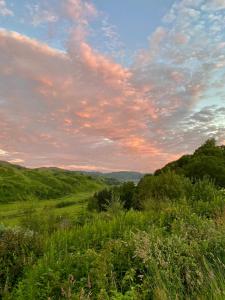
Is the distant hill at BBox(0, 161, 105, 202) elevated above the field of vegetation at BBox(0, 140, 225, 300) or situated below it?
above

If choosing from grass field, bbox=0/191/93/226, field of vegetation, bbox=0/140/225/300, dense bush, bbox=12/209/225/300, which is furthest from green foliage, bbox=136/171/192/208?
dense bush, bbox=12/209/225/300

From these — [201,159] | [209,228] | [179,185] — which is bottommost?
[209,228]

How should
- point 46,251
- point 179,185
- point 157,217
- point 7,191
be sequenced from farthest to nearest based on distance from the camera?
1. point 7,191
2. point 179,185
3. point 157,217
4. point 46,251

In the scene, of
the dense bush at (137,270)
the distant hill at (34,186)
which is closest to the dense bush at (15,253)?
the dense bush at (137,270)

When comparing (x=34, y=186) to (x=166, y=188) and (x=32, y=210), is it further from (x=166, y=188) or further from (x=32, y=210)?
(x=166, y=188)

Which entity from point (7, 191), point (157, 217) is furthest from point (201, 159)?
point (7, 191)

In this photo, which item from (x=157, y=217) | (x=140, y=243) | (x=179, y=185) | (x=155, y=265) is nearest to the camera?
(x=155, y=265)

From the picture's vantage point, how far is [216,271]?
21.3 ft

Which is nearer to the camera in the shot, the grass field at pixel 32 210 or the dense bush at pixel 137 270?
the dense bush at pixel 137 270

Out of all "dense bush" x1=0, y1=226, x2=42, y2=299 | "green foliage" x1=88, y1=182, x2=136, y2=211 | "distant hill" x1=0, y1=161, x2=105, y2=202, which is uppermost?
"distant hill" x1=0, y1=161, x2=105, y2=202

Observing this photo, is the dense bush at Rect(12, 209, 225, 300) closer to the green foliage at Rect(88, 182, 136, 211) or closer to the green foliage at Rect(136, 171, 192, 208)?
the green foliage at Rect(136, 171, 192, 208)

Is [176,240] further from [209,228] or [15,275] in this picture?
[15,275]

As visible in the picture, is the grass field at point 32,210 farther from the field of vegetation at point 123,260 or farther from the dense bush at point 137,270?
the dense bush at point 137,270

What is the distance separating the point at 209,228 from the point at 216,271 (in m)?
1.99
